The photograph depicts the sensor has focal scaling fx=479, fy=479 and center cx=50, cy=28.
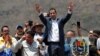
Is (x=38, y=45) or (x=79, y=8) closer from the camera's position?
(x=38, y=45)

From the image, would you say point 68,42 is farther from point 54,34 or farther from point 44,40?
point 44,40

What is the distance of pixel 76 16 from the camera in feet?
70.0

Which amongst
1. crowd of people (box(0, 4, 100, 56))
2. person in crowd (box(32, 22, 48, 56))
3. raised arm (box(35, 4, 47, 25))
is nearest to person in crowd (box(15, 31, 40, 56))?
crowd of people (box(0, 4, 100, 56))

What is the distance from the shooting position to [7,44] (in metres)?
10.5

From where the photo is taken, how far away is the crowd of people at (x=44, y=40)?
10.5m

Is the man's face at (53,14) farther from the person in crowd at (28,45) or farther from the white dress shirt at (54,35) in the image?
the person in crowd at (28,45)

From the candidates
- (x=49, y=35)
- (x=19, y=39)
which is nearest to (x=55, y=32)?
(x=49, y=35)

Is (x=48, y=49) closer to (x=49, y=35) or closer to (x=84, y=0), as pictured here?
(x=49, y=35)

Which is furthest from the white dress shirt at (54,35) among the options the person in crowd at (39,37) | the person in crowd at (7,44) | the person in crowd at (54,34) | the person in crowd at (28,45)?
the person in crowd at (7,44)

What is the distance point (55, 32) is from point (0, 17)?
11.1 metres

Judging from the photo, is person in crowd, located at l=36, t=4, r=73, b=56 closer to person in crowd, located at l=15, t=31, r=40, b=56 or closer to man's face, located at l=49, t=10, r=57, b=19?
man's face, located at l=49, t=10, r=57, b=19

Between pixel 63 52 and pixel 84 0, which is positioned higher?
pixel 84 0

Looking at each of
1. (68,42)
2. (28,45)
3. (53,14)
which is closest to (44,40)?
(28,45)

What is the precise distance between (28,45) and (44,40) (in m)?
0.51
